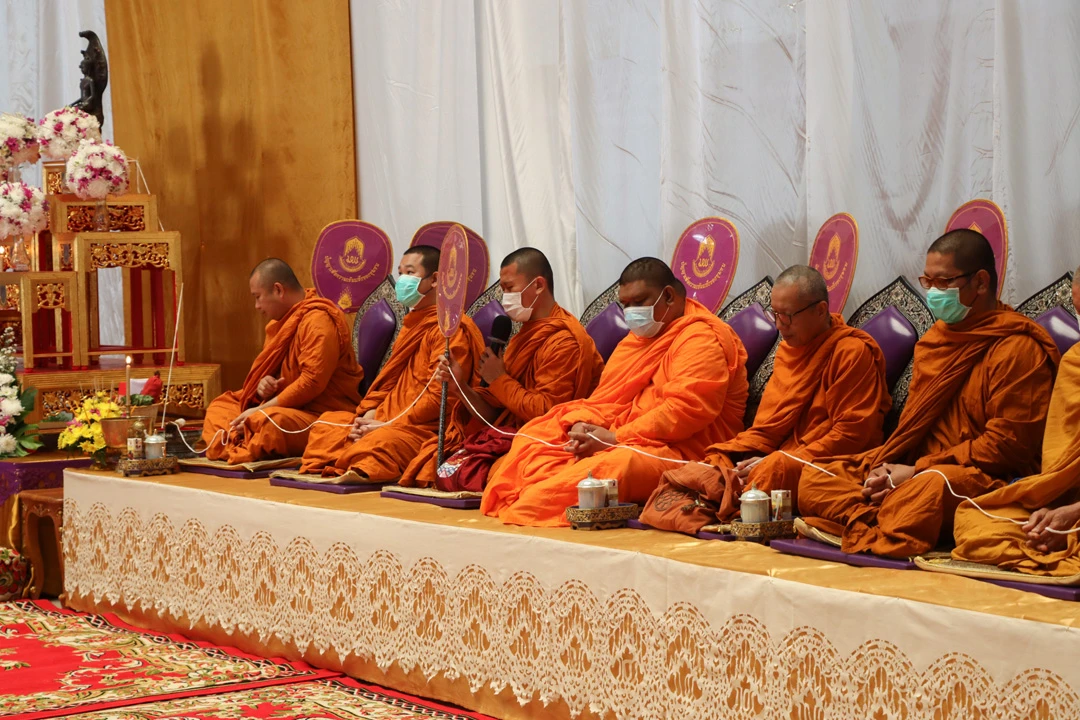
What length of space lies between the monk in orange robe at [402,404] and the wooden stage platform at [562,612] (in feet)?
1.14

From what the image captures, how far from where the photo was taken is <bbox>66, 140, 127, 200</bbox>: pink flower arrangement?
7551mm

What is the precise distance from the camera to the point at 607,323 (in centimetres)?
566

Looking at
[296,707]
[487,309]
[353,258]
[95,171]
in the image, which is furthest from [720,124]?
[95,171]

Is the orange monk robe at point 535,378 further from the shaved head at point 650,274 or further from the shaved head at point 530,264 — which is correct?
the shaved head at point 650,274

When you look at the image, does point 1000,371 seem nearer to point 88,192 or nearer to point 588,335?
point 588,335

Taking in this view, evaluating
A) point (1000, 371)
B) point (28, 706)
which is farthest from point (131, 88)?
point (1000, 371)

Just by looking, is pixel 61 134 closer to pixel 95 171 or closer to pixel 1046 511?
pixel 95 171

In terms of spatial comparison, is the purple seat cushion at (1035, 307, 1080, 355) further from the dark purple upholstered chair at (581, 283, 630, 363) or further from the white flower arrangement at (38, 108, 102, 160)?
the white flower arrangement at (38, 108, 102, 160)

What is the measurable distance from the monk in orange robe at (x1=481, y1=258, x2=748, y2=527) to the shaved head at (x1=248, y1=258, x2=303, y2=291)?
2155 millimetres

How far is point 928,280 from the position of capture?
4.07m

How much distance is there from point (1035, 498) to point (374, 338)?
388cm

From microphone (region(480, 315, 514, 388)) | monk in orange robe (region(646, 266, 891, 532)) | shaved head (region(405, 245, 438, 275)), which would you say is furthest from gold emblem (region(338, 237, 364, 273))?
monk in orange robe (region(646, 266, 891, 532))

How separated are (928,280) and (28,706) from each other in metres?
3.22

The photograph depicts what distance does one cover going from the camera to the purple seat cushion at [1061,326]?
4.06 m
